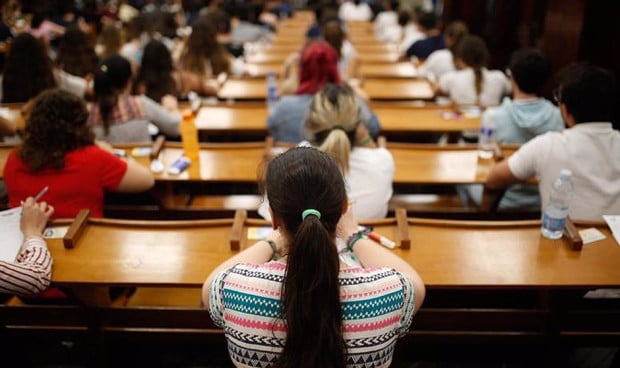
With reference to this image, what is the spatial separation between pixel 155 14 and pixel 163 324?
24.7ft

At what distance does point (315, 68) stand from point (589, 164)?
5.77ft

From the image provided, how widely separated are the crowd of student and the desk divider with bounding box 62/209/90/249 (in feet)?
0.31

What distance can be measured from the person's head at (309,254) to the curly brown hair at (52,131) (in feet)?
4.35

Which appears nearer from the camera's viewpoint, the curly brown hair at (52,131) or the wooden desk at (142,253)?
the wooden desk at (142,253)

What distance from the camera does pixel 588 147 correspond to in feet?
7.47

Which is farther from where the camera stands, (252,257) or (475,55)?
(475,55)

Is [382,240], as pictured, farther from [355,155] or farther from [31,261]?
[31,261]

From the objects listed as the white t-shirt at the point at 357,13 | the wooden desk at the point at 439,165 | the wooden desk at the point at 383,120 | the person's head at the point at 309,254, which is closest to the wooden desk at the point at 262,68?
the wooden desk at the point at 383,120

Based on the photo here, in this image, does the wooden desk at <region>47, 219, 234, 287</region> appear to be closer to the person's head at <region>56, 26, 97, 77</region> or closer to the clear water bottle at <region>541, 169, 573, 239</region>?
the clear water bottle at <region>541, 169, 573, 239</region>

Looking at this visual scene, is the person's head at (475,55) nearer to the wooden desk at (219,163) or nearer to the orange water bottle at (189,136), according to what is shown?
the wooden desk at (219,163)

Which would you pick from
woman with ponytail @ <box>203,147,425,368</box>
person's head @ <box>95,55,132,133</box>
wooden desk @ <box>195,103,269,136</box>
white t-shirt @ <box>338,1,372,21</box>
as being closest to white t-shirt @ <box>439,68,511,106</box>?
wooden desk @ <box>195,103,269,136</box>

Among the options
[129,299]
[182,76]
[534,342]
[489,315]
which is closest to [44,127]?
[129,299]

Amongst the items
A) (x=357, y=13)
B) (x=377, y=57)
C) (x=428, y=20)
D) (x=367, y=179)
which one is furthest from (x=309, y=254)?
(x=357, y=13)

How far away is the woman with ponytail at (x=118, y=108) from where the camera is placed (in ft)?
10.1
